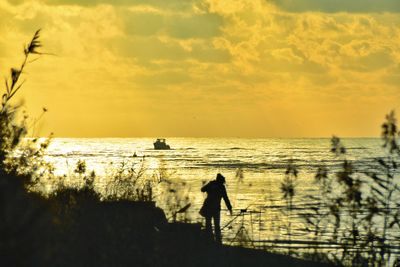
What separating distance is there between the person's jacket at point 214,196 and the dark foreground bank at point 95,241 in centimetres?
159

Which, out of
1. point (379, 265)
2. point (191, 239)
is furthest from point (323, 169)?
point (191, 239)

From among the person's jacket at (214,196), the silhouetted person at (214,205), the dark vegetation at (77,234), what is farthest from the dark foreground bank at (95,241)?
the person's jacket at (214,196)

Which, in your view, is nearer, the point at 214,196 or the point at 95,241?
the point at 95,241

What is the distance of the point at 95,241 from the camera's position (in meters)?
10.1

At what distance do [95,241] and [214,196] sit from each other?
728 cm

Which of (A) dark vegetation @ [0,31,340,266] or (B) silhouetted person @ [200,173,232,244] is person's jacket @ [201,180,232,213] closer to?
(B) silhouetted person @ [200,173,232,244]

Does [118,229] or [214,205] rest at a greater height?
[214,205]

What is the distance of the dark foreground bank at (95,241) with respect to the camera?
250 inches

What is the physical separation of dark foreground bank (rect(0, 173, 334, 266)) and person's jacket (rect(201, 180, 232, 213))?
1589 mm

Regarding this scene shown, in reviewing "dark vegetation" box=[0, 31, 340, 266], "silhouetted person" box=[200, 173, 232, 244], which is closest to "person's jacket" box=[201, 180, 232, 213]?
"silhouetted person" box=[200, 173, 232, 244]

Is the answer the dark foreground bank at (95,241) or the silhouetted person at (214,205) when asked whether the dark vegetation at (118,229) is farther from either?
the silhouetted person at (214,205)

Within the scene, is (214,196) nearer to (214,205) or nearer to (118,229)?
(214,205)

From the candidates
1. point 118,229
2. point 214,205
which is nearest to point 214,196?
point 214,205

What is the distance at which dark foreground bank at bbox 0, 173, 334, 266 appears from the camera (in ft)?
20.9
